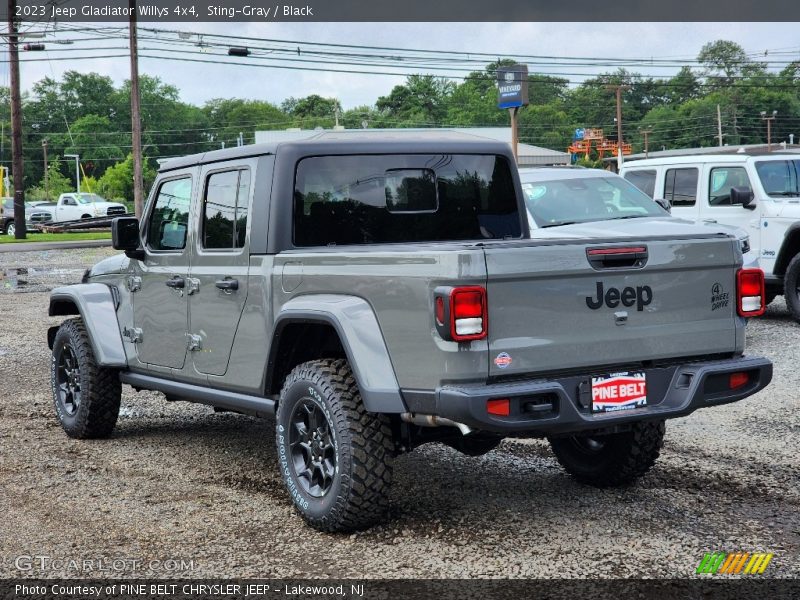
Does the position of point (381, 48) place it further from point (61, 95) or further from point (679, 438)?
point (61, 95)

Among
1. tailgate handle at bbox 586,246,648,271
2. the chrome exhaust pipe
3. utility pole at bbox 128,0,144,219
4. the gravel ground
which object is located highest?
utility pole at bbox 128,0,144,219

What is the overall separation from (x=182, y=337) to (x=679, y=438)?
336 centimetres

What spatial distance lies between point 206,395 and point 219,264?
77cm

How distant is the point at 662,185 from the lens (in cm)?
1365

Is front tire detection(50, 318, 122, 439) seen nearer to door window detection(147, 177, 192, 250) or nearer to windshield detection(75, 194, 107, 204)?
door window detection(147, 177, 192, 250)

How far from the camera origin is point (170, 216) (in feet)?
21.0

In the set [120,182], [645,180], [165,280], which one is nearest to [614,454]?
[165,280]

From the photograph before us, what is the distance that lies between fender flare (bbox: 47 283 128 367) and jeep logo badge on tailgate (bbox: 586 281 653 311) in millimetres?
3503

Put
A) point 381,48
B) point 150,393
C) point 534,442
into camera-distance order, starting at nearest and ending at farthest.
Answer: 1. point 534,442
2. point 150,393
3. point 381,48

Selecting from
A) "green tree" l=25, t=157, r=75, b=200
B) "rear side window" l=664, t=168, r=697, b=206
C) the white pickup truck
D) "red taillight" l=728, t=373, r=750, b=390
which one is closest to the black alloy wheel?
"red taillight" l=728, t=373, r=750, b=390

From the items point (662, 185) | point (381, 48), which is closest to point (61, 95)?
point (381, 48)

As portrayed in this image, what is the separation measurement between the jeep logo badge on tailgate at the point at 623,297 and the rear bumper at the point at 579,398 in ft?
1.03

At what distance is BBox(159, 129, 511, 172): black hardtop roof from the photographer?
546 cm

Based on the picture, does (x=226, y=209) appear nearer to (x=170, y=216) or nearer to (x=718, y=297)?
(x=170, y=216)
